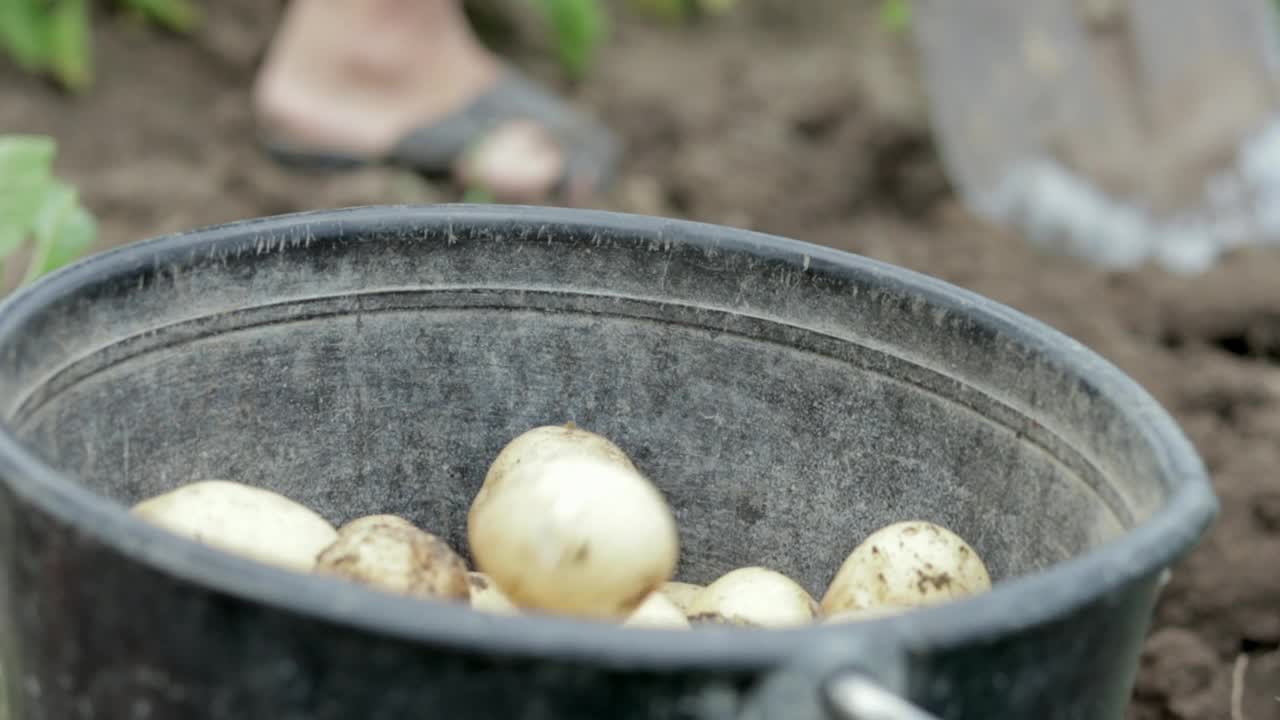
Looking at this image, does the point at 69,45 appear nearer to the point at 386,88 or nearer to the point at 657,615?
the point at 386,88

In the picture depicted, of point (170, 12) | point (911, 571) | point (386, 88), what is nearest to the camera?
point (911, 571)

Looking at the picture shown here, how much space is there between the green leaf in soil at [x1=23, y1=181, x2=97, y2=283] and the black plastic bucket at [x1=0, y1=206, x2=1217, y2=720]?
583 millimetres

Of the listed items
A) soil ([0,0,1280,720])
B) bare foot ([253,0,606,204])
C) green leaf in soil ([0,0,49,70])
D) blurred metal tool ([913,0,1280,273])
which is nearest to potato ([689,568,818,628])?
soil ([0,0,1280,720])

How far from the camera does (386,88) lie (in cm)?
367

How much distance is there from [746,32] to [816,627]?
4.22 m

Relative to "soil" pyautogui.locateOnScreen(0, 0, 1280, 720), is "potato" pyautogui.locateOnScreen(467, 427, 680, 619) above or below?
below

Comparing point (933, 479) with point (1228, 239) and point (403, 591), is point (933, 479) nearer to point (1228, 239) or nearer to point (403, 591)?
point (403, 591)

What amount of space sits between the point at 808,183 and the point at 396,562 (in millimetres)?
2895

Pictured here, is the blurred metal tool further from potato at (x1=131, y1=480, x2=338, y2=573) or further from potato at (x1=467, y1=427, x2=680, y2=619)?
potato at (x1=131, y1=480, x2=338, y2=573)

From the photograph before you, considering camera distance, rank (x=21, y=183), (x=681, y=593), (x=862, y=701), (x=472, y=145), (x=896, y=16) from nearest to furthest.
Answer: (x=862, y=701) < (x=681, y=593) < (x=21, y=183) < (x=472, y=145) < (x=896, y=16)

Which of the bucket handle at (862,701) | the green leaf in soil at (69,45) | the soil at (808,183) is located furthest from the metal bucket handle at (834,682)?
the green leaf in soil at (69,45)

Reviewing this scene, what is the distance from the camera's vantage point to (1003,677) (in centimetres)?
76

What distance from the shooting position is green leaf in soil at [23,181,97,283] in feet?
5.60

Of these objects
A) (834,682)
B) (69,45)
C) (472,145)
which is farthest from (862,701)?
(69,45)
